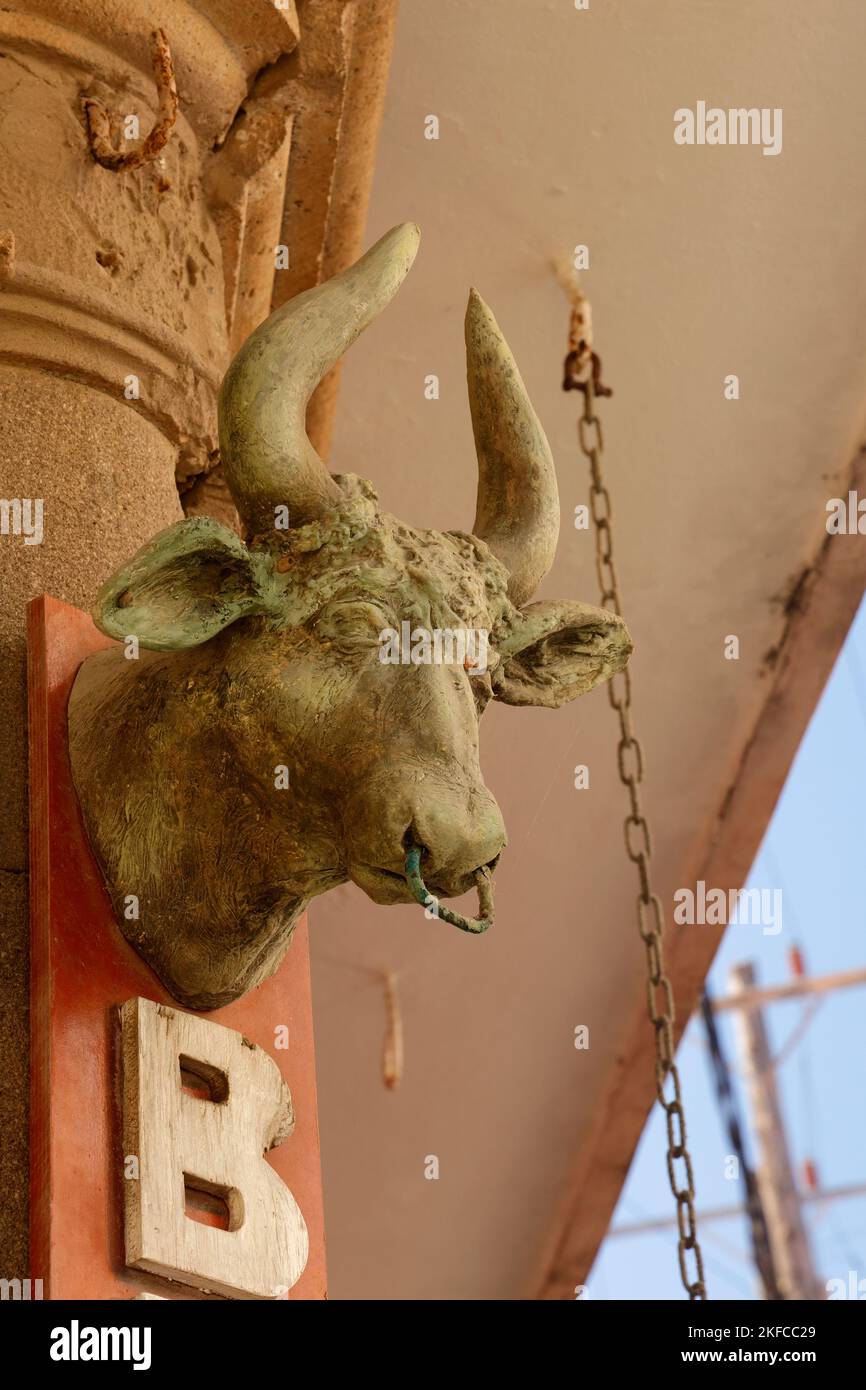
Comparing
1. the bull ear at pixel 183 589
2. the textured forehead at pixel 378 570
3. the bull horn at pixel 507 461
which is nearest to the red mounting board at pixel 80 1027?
the bull ear at pixel 183 589

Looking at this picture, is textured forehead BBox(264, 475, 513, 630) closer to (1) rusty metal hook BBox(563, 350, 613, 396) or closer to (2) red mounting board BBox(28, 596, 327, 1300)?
(2) red mounting board BBox(28, 596, 327, 1300)

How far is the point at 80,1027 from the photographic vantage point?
2406 mm

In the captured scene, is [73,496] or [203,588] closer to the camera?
[203,588]

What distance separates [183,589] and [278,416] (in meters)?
0.22

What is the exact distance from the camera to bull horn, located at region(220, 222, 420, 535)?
238 centimetres

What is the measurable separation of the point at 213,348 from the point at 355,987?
2.85m

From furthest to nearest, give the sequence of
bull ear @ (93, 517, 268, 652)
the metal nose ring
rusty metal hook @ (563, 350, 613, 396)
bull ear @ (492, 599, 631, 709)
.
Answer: rusty metal hook @ (563, 350, 613, 396) → bull ear @ (492, 599, 631, 709) → bull ear @ (93, 517, 268, 652) → the metal nose ring

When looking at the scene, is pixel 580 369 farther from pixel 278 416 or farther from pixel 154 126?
pixel 278 416

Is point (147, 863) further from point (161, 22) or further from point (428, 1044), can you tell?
point (428, 1044)

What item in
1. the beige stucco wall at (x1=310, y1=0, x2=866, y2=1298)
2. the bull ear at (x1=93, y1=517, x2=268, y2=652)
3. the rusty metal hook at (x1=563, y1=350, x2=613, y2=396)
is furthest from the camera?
the beige stucco wall at (x1=310, y1=0, x2=866, y2=1298)

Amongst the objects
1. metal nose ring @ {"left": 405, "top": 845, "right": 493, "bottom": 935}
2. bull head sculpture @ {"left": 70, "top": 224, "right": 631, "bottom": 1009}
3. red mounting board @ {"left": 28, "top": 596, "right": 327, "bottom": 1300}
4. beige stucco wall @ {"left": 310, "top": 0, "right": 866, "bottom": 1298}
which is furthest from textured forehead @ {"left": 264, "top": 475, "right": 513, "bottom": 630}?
beige stucco wall @ {"left": 310, "top": 0, "right": 866, "bottom": 1298}

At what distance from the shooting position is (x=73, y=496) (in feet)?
9.00

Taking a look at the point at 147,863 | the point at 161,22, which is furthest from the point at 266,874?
the point at 161,22
